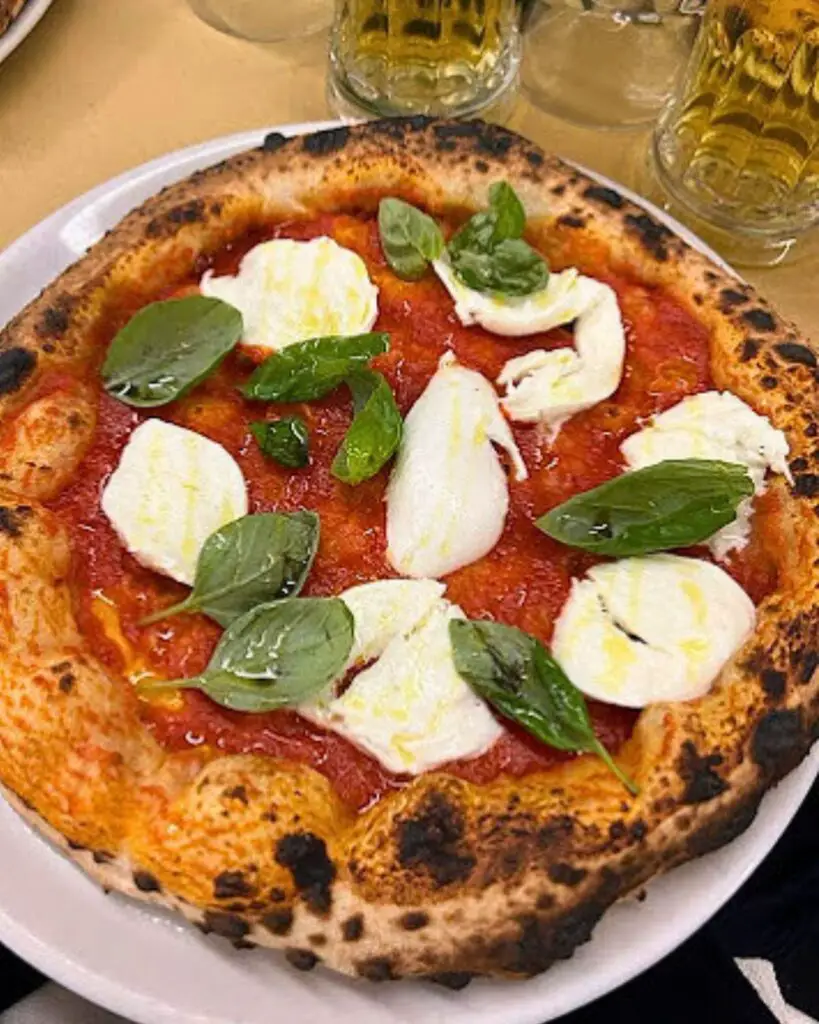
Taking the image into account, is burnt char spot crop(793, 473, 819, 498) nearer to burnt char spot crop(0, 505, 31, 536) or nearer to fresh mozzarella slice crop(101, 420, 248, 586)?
fresh mozzarella slice crop(101, 420, 248, 586)

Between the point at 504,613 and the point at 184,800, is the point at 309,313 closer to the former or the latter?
the point at 504,613

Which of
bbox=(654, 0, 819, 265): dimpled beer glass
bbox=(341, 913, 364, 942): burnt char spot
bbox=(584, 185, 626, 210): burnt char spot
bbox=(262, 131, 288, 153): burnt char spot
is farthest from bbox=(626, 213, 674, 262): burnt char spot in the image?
bbox=(341, 913, 364, 942): burnt char spot

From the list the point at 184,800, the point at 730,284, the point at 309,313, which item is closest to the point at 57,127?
the point at 309,313

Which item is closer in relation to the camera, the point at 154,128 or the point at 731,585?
the point at 731,585

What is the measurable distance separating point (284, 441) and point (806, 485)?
1.47 ft

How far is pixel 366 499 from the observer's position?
45.4 inches

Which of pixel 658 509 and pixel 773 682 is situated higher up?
pixel 658 509

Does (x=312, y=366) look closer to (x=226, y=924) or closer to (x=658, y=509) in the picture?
(x=658, y=509)

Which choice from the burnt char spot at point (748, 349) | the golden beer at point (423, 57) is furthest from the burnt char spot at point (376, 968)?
the golden beer at point (423, 57)

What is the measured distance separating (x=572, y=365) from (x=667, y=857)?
0.46 meters

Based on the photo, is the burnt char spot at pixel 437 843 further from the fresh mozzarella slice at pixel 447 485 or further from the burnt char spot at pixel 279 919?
the fresh mozzarella slice at pixel 447 485

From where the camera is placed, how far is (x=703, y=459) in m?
1.14

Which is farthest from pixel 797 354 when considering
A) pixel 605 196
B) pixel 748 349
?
pixel 605 196

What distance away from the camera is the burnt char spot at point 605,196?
4.36ft
